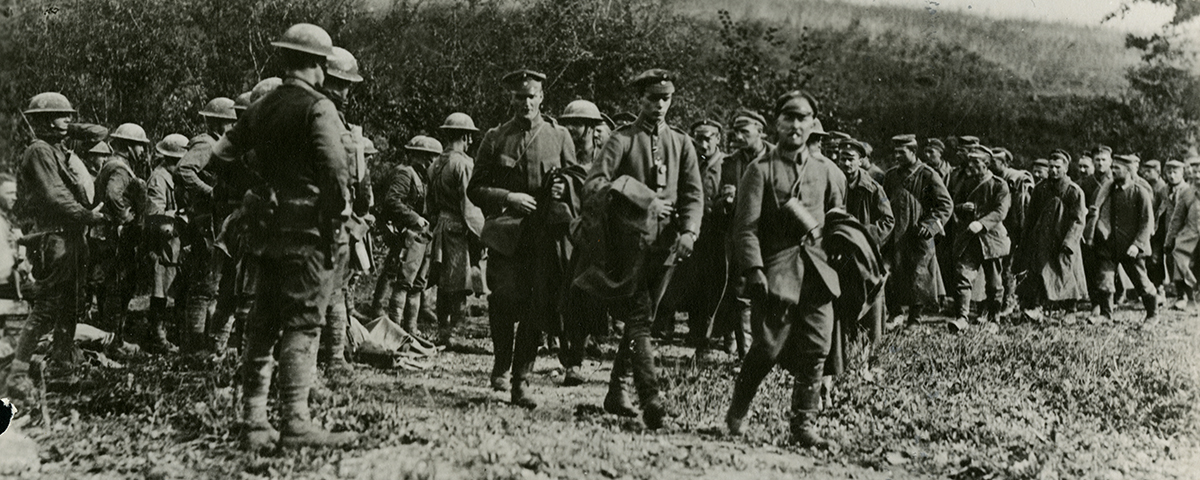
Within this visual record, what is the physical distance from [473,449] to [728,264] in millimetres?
2974

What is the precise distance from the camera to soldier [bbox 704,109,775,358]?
796 cm

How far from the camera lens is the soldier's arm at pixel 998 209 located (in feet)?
35.1

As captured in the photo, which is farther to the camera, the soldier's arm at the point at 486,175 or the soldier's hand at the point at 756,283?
the soldier's arm at the point at 486,175

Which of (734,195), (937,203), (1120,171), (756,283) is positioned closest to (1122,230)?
(1120,171)

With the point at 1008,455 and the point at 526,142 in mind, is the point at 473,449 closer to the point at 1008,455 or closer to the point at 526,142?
the point at 526,142

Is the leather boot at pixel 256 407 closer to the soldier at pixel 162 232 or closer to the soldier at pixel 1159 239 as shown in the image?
the soldier at pixel 162 232

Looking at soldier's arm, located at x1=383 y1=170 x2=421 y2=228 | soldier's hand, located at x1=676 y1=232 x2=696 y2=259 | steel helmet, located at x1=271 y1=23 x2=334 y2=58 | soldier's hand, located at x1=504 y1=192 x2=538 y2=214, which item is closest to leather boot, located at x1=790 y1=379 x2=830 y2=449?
soldier's hand, located at x1=676 y1=232 x2=696 y2=259

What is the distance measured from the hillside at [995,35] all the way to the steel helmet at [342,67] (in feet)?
14.4

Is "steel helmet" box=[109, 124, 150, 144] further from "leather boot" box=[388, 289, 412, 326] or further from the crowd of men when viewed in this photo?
"leather boot" box=[388, 289, 412, 326]

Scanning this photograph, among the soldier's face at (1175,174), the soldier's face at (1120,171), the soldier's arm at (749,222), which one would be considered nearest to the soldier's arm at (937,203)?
the soldier's face at (1120,171)

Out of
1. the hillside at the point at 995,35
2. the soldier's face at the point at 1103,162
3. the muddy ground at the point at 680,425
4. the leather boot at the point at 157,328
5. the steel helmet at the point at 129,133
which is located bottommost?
the leather boot at the point at 157,328

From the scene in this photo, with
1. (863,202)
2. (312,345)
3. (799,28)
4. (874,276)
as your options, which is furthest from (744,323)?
(312,345)

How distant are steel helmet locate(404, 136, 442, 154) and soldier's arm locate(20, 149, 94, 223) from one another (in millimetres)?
3902

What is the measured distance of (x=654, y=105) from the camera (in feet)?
20.5
